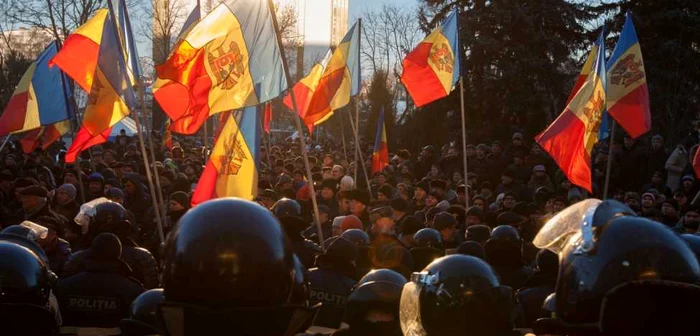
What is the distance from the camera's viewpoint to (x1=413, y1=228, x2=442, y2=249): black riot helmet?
9188mm

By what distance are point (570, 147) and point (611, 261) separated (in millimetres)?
9518

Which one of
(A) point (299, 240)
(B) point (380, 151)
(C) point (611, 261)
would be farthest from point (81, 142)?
(C) point (611, 261)

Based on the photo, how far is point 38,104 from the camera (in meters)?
15.1

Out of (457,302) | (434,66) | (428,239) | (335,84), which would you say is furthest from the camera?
(335,84)

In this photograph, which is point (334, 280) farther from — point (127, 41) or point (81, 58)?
point (127, 41)

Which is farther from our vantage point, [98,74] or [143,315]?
[98,74]

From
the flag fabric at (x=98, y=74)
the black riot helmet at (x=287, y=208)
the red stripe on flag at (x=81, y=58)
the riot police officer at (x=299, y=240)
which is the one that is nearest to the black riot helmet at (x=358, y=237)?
the riot police officer at (x=299, y=240)

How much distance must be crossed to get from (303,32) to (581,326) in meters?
66.1

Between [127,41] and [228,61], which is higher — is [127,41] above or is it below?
above

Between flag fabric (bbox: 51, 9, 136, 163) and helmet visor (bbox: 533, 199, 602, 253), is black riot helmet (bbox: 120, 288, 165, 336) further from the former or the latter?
flag fabric (bbox: 51, 9, 136, 163)

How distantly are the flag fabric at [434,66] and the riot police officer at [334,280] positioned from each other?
8588mm

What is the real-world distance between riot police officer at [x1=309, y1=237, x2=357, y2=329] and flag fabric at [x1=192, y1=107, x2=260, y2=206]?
307cm

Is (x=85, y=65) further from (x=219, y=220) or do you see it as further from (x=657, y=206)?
(x=219, y=220)

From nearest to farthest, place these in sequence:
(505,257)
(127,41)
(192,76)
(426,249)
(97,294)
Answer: (97,294) < (505,257) < (426,249) < (192,76) < (127,41)
